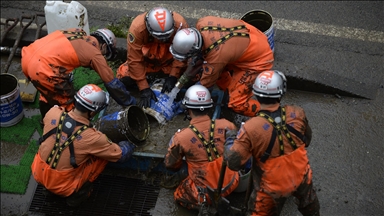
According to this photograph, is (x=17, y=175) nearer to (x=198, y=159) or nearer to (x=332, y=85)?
(x=198, y=159)

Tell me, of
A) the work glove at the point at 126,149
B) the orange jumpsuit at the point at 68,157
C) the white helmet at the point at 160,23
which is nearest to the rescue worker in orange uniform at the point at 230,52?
the white helmet at the point at 160,23

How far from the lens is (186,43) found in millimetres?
6066

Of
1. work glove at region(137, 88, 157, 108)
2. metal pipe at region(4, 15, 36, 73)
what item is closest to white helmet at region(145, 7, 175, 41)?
work glove at region(137, 88, 157, 108)

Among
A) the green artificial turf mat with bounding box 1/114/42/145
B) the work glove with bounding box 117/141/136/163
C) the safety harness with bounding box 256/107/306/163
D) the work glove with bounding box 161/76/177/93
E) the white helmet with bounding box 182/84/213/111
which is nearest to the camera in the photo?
the safety harness with bounding box 256/107/306/163

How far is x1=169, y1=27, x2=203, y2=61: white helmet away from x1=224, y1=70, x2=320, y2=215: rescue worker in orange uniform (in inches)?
50.3

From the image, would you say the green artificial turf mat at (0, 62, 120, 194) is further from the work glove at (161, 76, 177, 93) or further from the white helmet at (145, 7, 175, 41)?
the white helmet at (145, 7, 175, 41)

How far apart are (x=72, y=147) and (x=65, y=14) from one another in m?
2.76

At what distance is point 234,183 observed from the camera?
19.0ft

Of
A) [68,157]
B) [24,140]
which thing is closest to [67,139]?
[68,157]

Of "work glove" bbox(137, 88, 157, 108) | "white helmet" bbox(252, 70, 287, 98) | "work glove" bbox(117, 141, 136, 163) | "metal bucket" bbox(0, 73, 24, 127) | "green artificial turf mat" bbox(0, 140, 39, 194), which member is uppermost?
"white helmet" bbox(252, 70, 287, 98)

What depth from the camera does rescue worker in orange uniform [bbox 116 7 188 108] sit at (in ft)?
21.0

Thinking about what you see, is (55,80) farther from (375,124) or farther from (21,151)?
(375,124)

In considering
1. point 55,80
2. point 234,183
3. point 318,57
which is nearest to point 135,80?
point 55,80

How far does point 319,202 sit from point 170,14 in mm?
2914
